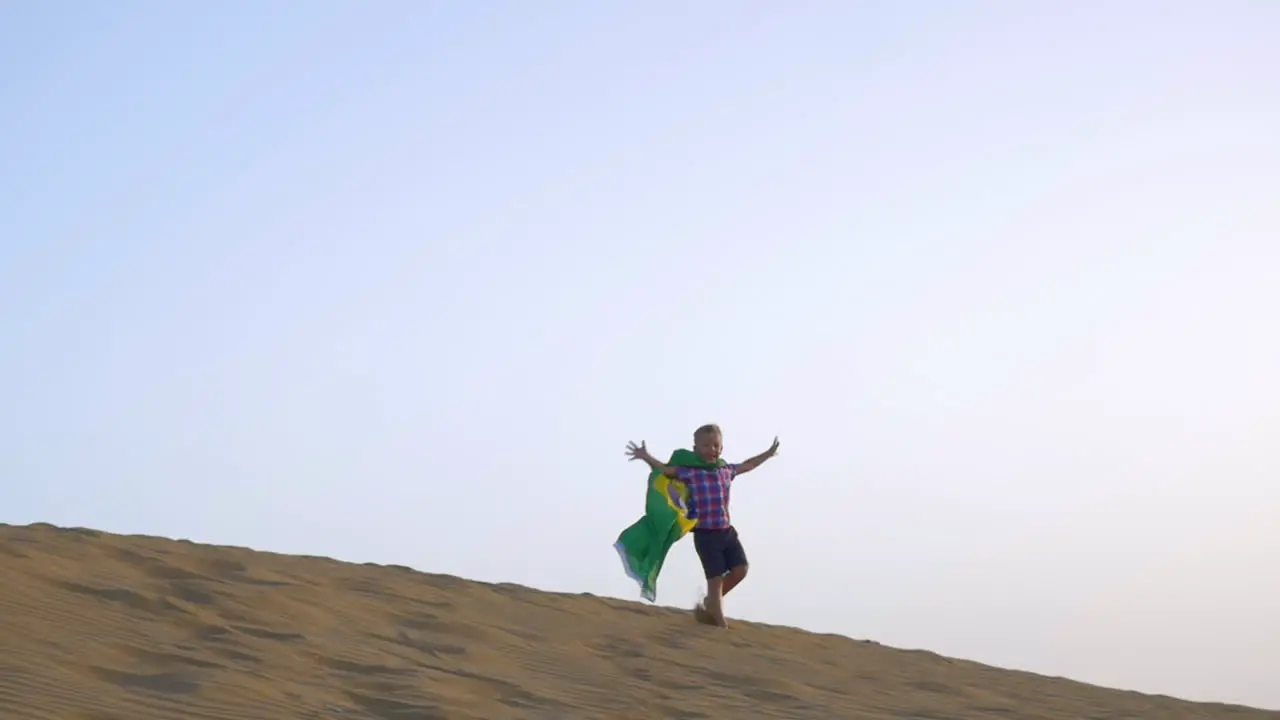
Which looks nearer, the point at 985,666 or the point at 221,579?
the point at 221,579

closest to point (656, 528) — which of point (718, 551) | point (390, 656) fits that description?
point (718, 551)

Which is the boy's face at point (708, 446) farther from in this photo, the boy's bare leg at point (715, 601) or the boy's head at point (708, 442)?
the boy's bare leg at point (715, 601)

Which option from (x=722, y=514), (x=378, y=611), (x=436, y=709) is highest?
(x=722, y=514)

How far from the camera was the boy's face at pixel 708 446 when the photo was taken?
10.7m

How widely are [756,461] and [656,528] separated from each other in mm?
905

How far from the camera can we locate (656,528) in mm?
10883

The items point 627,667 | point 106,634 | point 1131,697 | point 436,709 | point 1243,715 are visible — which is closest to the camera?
point 436,709

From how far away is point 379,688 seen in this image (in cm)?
710

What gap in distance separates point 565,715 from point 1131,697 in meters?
4.93

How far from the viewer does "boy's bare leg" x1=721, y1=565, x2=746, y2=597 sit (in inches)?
Result: 419

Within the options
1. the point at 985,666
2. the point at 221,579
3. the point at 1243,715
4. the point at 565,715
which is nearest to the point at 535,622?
the point at 221,579

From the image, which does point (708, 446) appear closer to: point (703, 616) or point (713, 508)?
point (713, 508)

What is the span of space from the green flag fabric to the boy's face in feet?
0.13

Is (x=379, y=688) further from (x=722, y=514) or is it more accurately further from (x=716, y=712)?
(x=722, y=514)
